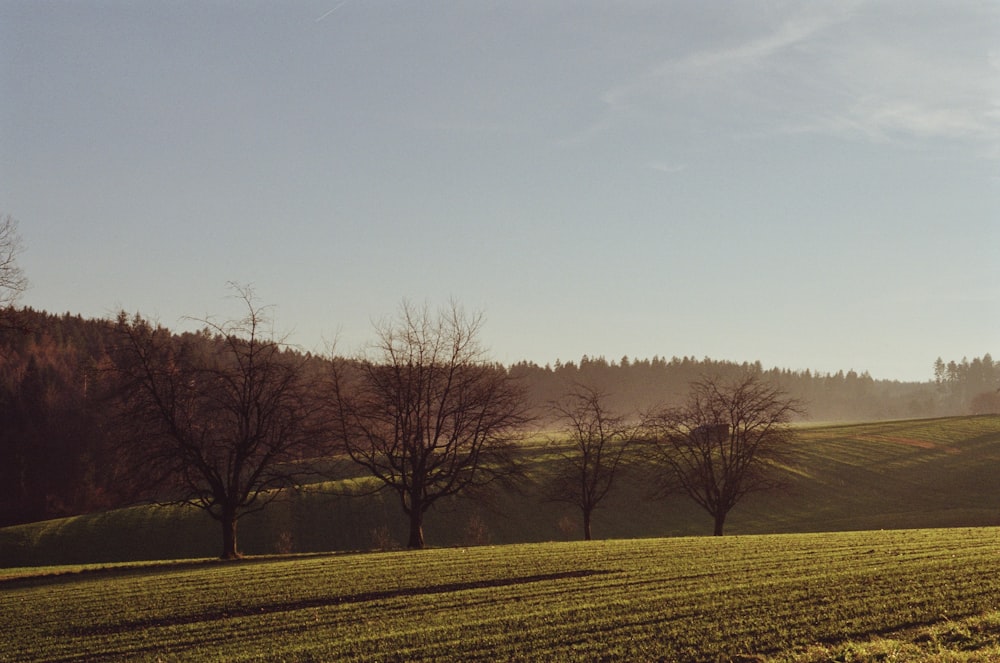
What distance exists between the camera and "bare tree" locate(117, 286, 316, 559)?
45.7 meters

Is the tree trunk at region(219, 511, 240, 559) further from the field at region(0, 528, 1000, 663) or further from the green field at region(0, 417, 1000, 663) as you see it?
the field at region(0, 528, 1000, 663)

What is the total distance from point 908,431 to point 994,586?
11659 cm

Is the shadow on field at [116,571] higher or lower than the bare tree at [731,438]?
lower

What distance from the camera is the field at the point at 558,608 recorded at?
16.6 m

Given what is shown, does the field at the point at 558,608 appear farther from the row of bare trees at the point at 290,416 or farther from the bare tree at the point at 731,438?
the bare tree at the point at 731,438

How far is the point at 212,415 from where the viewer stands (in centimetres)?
4934

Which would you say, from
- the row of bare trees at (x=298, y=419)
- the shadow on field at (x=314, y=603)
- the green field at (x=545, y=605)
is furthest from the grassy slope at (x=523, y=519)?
the shadow on field at (x=314, y=603)

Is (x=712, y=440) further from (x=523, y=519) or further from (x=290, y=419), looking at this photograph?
(x=290, y=419)

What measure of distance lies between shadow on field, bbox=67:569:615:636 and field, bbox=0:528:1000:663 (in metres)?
0.07

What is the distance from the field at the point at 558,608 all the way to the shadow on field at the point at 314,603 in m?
0.07

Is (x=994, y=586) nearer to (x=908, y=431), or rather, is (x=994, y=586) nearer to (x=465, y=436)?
(x=465, y=436)

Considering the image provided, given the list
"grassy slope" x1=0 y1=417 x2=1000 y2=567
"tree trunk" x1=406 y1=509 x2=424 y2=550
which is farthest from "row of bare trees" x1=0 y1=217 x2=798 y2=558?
"grassy slope" x1=0 y1=417 x2=1000 y2=567

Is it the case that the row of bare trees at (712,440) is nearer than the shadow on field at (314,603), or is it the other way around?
the shadow on field at (314,603)

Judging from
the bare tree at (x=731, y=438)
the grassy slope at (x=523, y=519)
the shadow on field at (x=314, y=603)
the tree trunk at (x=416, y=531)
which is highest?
the bare tree at (x=731, y=438)
